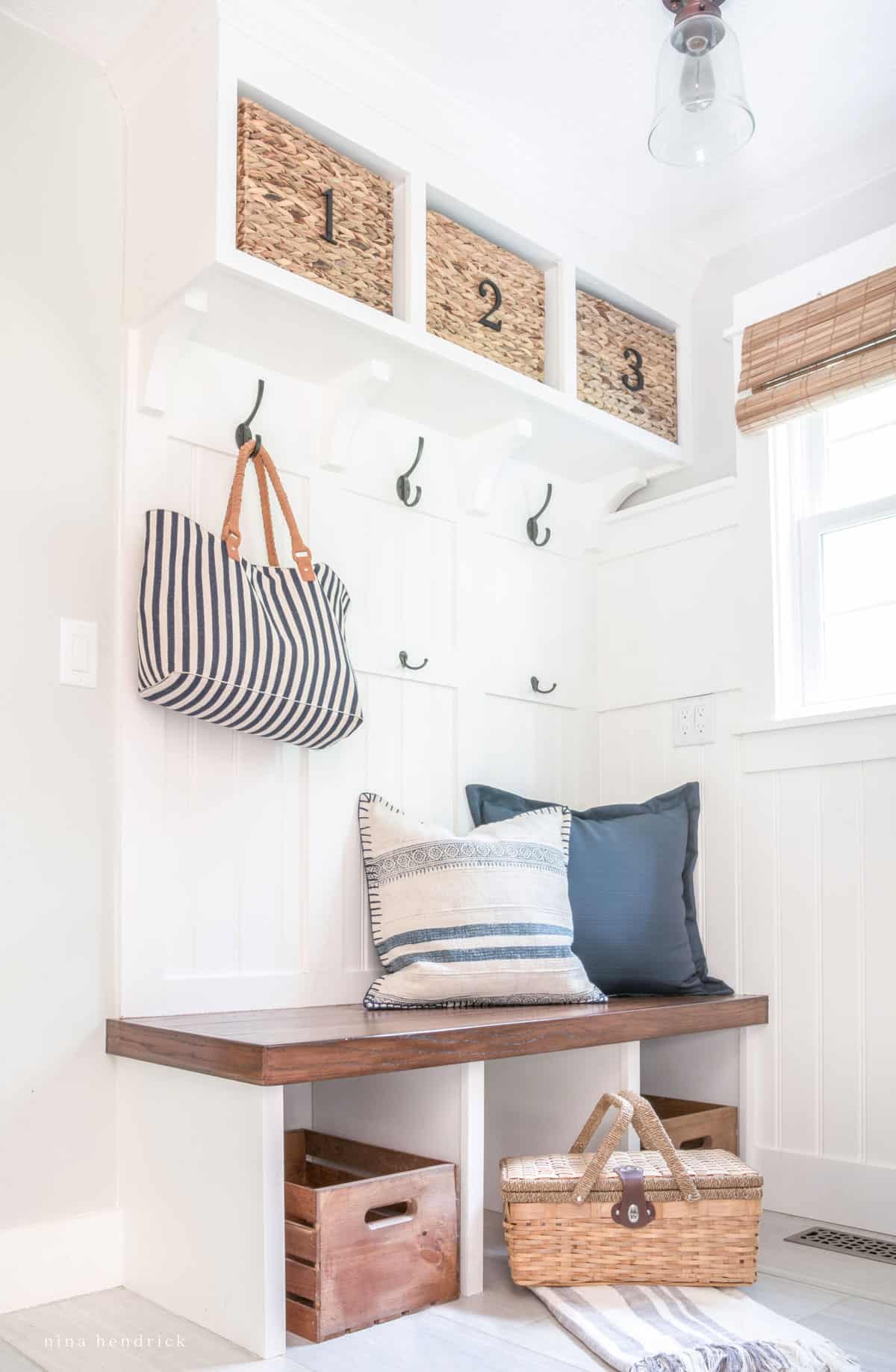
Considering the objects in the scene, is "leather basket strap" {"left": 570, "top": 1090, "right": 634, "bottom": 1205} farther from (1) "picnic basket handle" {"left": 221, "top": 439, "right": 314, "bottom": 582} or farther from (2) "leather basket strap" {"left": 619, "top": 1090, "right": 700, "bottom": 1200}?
(1) "picnic basket handle" {"left": 221, "top": 439, "right": 314, "bottom": 582}

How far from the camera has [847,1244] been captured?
238 centimetres

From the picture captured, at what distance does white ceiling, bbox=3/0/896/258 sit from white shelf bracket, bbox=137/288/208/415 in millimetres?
570

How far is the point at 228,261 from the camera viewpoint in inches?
86.7

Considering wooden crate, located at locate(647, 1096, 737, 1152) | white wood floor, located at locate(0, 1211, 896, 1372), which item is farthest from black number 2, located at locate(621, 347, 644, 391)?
white wood floor, located at locate(0, 1211, 896, 1372)

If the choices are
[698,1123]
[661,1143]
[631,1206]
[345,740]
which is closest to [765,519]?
[345,740]

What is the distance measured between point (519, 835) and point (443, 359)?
40.8 inches

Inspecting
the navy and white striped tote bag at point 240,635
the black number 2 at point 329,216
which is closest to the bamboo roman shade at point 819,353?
the black number 2 at point 329,216

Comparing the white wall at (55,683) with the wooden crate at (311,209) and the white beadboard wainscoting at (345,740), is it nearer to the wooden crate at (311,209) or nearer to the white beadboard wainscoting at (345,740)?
the white beadboard wainscoting at (345,740)

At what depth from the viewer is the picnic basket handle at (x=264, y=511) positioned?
2.39 metres

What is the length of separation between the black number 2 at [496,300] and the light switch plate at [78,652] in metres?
1.12

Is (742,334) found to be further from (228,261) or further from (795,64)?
(228,261)

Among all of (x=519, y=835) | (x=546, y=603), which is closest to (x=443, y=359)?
(x=546, y=603)

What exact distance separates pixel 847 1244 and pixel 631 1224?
24.3 inches

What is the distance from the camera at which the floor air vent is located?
7.55ft
